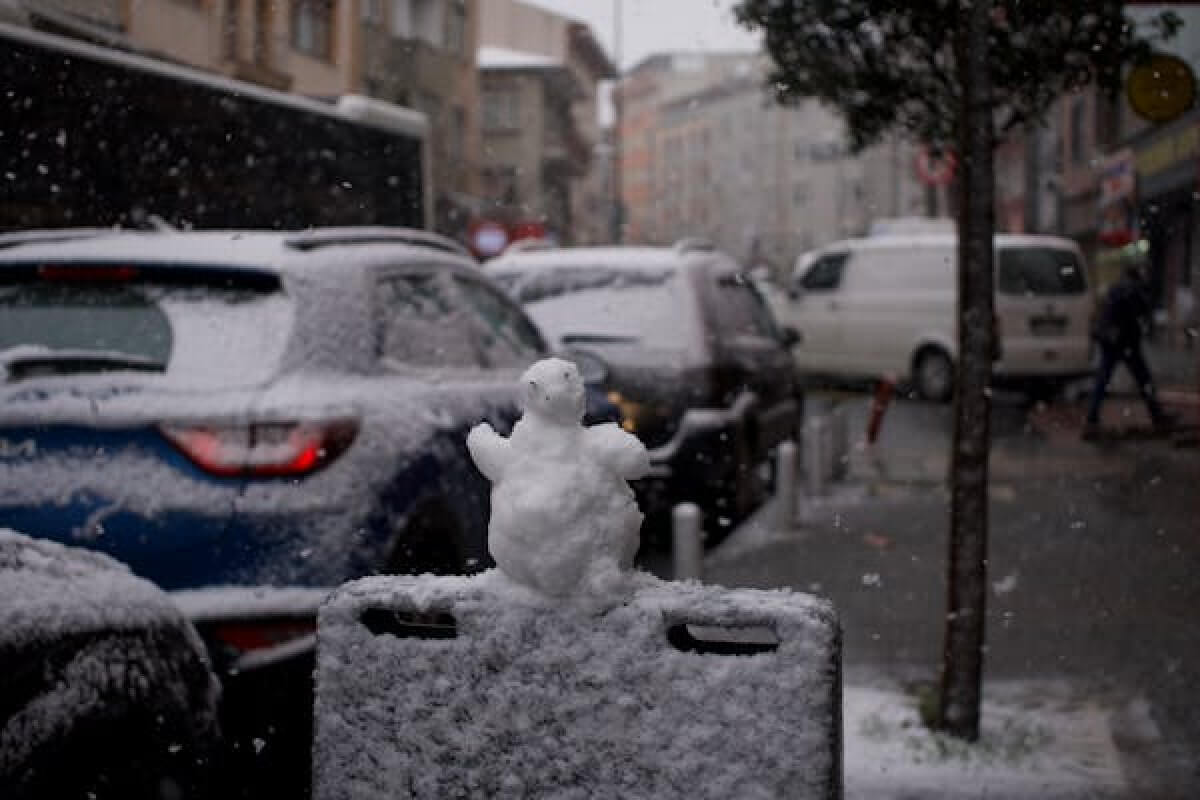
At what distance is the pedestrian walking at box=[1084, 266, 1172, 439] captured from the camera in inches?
568

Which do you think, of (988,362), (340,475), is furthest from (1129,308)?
(340,475)

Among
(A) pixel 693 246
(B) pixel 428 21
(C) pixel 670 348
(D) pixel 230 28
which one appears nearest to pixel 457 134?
(B) pixel 428 21

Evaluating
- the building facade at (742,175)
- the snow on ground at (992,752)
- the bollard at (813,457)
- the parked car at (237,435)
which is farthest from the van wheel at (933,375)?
the building facade at (742,175)

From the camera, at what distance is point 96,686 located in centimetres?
263

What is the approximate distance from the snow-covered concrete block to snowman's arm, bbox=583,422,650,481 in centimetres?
20

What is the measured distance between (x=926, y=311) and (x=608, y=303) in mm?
11090

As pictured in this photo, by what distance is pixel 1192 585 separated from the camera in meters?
7.23

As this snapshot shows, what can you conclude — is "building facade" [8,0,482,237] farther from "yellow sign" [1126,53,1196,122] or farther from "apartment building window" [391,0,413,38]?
"yellow sign" [1126,53,1196,122]

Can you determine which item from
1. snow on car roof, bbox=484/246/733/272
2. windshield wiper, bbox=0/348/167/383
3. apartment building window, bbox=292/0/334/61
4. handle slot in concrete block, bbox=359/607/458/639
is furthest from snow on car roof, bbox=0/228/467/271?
snow on car roof, bbox=484/246/733/272

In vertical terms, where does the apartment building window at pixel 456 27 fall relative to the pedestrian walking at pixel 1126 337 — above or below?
above

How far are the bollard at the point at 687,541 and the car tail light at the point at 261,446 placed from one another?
2.88 meters

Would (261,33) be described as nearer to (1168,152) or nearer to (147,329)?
(147,329)

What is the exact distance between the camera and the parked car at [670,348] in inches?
319

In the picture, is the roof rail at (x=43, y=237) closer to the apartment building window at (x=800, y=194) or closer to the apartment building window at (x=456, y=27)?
the apartment building window at (x=456, y=27)
